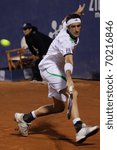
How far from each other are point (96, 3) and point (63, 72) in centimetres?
754

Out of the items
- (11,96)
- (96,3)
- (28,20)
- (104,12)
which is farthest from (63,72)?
(28,20)

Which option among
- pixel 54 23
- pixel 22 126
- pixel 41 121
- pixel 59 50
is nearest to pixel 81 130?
pixel 59 50

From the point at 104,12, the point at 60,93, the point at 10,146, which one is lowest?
the point at 10,146

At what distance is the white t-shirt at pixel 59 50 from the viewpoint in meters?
6.12

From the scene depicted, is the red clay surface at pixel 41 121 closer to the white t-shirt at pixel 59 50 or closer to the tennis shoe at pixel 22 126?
the tennis shoe at pixel 22 126

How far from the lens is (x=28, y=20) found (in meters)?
14.7

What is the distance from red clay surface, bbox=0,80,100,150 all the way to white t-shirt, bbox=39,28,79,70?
978 millimetres

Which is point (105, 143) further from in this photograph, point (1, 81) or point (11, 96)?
point (1, 81)

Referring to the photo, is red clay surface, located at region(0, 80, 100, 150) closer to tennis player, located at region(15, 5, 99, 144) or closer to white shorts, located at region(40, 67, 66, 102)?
tennis player, located at region(15, 5, 99, 144)

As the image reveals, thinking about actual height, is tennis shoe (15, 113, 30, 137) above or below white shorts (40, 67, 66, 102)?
below

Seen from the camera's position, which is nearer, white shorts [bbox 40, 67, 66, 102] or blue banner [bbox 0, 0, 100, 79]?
white shorts [bbox 40, 67, 66, 102]

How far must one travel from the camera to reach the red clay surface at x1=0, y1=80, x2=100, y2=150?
6.25 meters

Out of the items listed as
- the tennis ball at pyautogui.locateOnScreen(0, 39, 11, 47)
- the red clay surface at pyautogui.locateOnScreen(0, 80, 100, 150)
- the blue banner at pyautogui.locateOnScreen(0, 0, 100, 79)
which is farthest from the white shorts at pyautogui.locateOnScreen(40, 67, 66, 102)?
the tennis ball at pyautogui.locateOnScreen(0, 39, 11, 47)

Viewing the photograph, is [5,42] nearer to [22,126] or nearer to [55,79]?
[22,126]
